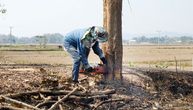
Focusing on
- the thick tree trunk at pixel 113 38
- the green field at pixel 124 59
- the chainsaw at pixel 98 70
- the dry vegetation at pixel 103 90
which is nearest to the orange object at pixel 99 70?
the chainsaw at pixel 98 70

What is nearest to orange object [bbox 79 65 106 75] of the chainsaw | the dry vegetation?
the chainsaw

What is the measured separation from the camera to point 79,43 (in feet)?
45.9

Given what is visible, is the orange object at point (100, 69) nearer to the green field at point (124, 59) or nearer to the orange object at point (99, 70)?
the orange object at point (99, 70)

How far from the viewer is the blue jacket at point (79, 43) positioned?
13844mm

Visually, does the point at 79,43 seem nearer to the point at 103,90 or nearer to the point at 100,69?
the point at 100,69

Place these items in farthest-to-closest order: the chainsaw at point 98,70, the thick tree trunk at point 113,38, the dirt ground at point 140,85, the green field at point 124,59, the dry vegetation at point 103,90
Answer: the green field at point 124,59, the thick tree trunk at point 113,38, the chainsaw at point 98,70, the dirt ground at point 140,85, the dry vegetation at point 103,90

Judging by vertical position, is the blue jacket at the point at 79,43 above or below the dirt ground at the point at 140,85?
A: above

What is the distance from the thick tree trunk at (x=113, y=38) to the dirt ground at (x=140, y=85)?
41 centimetres

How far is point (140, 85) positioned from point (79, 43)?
248 centimetres

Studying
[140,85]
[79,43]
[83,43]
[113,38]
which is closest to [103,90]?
[83,43]

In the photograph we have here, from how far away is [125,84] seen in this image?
1491 cm

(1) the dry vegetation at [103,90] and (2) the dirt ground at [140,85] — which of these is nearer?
(1) the dry vegetation at [103,90]

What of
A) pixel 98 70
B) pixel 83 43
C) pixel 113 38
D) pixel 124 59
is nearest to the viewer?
pixel 83 43

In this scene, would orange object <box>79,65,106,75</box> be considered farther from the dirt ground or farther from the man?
the dirt ground
